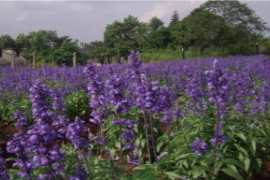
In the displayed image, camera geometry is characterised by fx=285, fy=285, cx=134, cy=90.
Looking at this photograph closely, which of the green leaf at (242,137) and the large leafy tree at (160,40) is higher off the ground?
the large leafy tree at (160,40)

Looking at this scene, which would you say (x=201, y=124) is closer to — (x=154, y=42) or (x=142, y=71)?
(x=142, y=71)

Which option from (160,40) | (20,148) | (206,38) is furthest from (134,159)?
(160,40)

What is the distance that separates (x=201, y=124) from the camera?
4.08 meters

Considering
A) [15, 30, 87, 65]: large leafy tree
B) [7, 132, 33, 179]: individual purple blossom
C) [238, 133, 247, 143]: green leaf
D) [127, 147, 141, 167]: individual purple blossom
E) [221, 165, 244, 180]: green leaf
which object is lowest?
[127, 147, 141, 167]: individual purple blossom

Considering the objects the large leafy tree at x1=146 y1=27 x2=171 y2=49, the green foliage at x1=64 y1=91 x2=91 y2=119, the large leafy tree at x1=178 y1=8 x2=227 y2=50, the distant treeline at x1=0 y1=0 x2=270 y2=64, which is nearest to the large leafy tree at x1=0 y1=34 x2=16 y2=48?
the distant treeline at x1=0 y1=0 x2=270 y2=64

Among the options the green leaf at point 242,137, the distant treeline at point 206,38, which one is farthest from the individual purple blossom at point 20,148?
the distant treeline at point 206,38

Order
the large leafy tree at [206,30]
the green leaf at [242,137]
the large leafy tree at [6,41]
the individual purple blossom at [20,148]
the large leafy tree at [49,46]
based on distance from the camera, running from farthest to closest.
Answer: the large leafy tree at [6,41]
the large leafy tree at [49,46]
the large leafy tree at [206,30]
the green leaf at [242,137]
the individual purple blossom at [20,148]

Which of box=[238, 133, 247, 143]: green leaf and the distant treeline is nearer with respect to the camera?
box=[238, 133, 247, 143]: green leaf

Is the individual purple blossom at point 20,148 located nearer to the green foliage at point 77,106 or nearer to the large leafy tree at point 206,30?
the green foliage at point 77,106

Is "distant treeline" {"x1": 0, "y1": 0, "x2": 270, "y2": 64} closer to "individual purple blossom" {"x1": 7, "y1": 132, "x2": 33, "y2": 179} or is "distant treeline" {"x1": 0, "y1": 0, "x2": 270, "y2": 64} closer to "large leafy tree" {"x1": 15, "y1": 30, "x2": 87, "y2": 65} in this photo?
"large leafy tree" {"x1": 15, "y1": 30, "x2": 87, "y2": 65}

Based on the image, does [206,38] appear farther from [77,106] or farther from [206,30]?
[77,106]

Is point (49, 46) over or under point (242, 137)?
over

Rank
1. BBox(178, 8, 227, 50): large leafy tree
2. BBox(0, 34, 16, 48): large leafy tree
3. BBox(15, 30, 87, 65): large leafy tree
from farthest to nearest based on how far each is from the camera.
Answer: BBox(0, 34, 16, 48): large leafy tree → BBox(15, 30, 87, 65): large leafy tree → BBox(178, 8, 227, 50): large leafy tree

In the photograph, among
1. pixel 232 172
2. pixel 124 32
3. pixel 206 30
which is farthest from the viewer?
pixel 124 32
